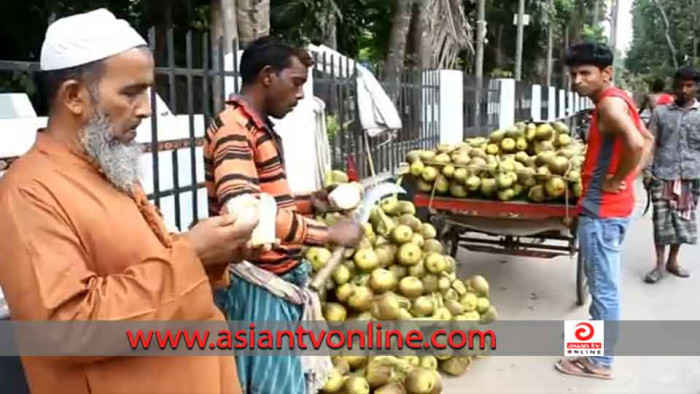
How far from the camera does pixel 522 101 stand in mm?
14156

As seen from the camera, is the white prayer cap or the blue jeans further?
the blue jeans

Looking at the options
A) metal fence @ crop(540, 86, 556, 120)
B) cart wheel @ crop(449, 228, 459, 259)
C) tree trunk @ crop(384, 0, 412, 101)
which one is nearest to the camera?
cart wheel @ crop(449, 228, 459, 259)

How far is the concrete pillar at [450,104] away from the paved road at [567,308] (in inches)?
75.5

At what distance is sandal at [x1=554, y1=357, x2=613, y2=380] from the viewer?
425cm

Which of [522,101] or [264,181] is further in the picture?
[522,101]

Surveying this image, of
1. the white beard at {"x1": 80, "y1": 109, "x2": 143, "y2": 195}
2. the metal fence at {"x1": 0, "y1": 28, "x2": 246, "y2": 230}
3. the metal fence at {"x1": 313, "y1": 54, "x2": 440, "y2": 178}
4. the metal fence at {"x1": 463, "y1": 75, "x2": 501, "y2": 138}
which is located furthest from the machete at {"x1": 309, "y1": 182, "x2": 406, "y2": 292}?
the metal fence at {"x1": 463, "y1": 75, "x2": 501, "y2": 138}

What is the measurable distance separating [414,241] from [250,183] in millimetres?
2266

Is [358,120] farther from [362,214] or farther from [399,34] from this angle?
[362,214]

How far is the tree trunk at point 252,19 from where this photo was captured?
16.3ft

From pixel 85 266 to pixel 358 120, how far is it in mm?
4911

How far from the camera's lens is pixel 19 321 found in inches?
54.8

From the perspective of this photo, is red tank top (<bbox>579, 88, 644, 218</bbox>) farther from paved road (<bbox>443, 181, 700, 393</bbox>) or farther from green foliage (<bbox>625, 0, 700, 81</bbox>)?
green foliage (<bbox>625, 0, 700, 81</bbox>)

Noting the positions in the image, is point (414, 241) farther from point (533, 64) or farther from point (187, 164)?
point (533, 64)

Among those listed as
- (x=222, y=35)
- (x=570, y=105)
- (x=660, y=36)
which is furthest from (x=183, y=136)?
(x=660, y=36)
